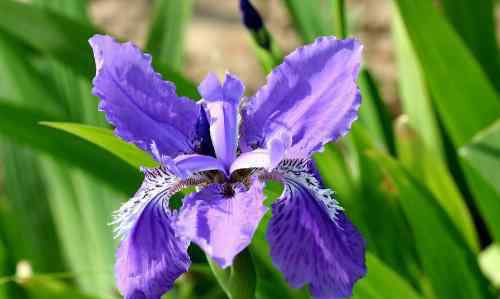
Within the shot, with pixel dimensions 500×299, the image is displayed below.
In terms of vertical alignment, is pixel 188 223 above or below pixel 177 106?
below

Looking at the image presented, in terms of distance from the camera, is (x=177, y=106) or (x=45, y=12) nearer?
(x=177, y=106)

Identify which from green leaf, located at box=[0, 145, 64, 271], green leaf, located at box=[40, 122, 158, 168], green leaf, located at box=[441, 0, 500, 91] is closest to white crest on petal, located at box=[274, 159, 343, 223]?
green leaf, located at box=[40, 122, 158, 168]

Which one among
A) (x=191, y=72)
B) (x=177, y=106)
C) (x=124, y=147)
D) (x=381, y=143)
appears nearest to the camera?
(x=177, y=106)

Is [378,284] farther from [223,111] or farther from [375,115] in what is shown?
[375,115]

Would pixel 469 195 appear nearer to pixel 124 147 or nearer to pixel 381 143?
pixel 381 143

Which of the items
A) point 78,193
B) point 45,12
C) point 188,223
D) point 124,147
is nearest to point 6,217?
point 78,193

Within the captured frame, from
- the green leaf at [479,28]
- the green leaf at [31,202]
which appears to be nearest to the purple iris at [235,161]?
the green leaf at [479,28]

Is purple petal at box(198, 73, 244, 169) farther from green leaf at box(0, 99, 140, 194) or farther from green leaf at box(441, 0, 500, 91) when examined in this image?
green leaf at box(441, 0, 500, 91)

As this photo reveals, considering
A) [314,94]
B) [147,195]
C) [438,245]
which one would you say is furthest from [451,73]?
[147,195]
